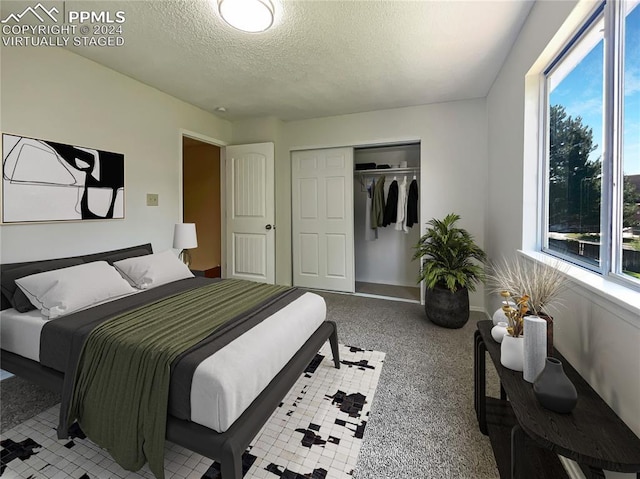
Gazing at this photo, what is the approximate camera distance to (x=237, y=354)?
4.32 ft

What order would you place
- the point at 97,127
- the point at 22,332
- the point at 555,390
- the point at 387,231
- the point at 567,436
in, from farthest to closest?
the point at 387,231
the point at 97,127
the point at 22,332
the point at 555,390
the point at 567,436

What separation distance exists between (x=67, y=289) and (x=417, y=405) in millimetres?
2364

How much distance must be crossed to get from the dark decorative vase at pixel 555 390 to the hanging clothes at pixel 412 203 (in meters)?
3.16

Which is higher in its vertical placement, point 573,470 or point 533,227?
point 533,227

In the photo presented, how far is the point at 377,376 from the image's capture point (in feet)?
6.92

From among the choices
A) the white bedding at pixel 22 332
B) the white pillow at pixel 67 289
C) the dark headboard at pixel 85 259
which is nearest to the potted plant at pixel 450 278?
the white pillow at pixel 67 289

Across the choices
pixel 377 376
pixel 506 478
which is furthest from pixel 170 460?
pixel 506 478

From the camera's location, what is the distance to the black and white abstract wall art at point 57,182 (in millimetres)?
2119

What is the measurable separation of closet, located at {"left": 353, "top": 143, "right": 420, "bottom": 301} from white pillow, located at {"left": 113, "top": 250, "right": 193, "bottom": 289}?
8.71 ft

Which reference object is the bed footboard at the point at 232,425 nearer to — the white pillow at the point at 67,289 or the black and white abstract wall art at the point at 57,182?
the white pillow at the point at 67,289

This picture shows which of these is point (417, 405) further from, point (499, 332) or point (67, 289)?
point (67, 289)

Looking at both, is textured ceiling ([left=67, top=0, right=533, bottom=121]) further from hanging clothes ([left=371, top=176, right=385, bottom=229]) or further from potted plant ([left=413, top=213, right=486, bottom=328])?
potted plant ([left=413, top=213, right=486, bottom=328])

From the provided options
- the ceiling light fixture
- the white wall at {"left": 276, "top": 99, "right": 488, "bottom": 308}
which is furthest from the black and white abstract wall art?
the white wall at {"left": 276, "top": 99, "right": 488, "bottom": 308}

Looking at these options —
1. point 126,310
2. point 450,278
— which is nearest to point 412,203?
point 450,278
